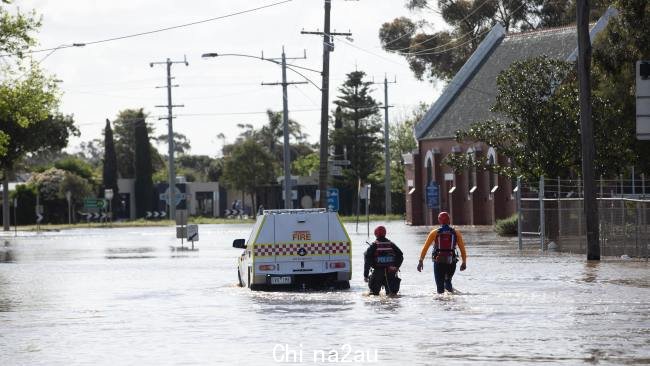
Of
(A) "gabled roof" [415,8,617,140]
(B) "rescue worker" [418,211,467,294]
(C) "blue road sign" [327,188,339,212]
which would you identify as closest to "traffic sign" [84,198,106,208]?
(A) "gabled roof" [415,8,617,140]

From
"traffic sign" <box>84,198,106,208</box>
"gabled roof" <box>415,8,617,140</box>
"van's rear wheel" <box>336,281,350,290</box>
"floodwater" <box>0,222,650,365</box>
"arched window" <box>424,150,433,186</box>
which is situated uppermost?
"gabled roof" <box>415,8,617,140</box>

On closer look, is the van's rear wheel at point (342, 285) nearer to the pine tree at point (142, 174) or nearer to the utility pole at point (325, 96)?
the utility pole at point (325, 96)

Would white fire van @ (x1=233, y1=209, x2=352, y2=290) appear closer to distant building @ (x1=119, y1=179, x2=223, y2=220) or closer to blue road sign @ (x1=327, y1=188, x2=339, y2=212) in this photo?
blue road sign @ (x1=327, y1=188, x2=339, y2=212)

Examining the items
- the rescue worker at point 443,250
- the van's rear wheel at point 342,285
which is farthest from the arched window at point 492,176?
the rescue worker at point 443,250

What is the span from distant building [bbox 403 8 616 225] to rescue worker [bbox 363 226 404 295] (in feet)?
147

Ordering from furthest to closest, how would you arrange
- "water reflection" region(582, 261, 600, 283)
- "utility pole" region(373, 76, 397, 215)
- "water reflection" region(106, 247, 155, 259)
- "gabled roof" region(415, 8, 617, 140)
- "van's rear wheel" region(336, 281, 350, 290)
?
1. "utility pole" region(373, 76, 397, 215)
2. "gabled roof" region(415, 8, 617, 140)
3. "water reflection" region(106, 247, 155, 259)
4. "water reflection" region(582, 261, 600, 283)
5. "van's rear wheel" region(336, 281, 350, 290)

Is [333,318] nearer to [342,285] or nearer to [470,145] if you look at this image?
[342,285]

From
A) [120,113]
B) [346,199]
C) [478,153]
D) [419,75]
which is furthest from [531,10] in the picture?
[120,113]

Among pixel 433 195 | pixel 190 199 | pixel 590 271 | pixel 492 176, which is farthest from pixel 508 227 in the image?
pixel 190 199

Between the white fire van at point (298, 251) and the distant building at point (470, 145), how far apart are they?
141 feet

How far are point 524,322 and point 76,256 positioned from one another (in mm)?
29053

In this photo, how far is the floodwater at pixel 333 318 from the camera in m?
15.7

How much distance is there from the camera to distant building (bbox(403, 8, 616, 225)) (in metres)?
71.5

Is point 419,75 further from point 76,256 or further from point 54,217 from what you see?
point 76,256
